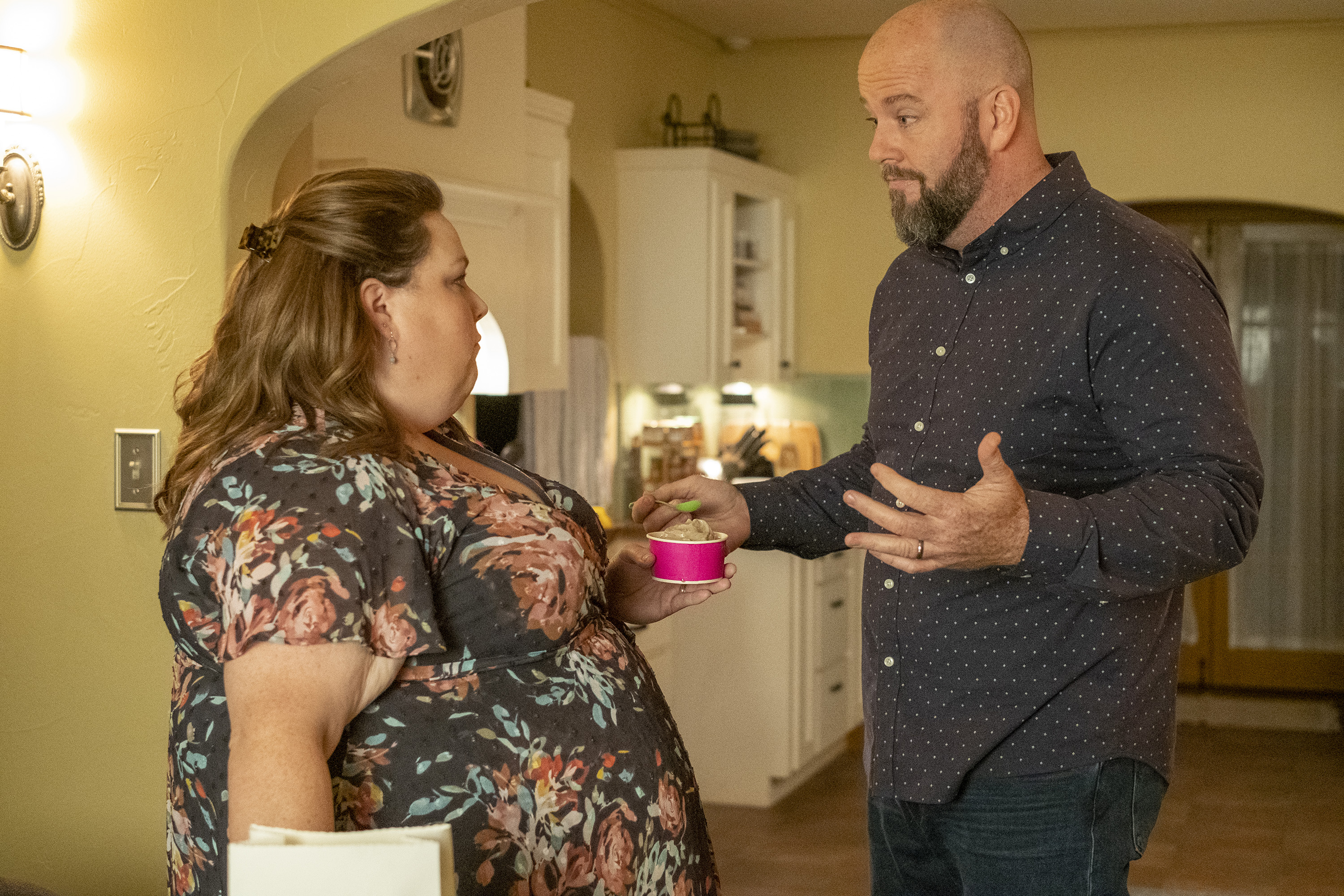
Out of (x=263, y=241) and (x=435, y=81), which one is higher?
(x=435, y=81)

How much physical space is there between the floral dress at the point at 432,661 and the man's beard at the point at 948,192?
677 mm

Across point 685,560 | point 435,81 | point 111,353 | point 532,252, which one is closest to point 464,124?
point 435,81

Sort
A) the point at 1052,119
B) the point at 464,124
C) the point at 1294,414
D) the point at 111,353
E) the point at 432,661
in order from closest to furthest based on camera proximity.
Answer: the point at 432,661, the point at 111,353, the point at 464,124, the point at 1052,119, the point at 1294,414

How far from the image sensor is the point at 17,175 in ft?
8.30

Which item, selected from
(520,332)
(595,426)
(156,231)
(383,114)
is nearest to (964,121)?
(156,231)

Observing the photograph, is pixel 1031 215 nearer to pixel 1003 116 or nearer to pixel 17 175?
pixel 1003 116

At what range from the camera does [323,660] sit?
1.35m

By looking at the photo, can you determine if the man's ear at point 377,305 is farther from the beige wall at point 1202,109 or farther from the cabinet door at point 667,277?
the beige wall at point 1202,109

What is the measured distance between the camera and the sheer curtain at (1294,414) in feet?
21.7

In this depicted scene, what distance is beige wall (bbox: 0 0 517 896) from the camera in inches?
93.8

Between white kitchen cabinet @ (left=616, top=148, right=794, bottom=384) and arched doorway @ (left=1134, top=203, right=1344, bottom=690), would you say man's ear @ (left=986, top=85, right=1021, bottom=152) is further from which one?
arched doorway @ (left=1134, top=203, right=1344, bottom=690)

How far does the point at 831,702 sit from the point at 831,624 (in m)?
0.32

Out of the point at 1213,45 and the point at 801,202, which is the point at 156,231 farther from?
the point at 1213,45

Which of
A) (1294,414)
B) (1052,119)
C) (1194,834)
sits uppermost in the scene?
(1052,119)
